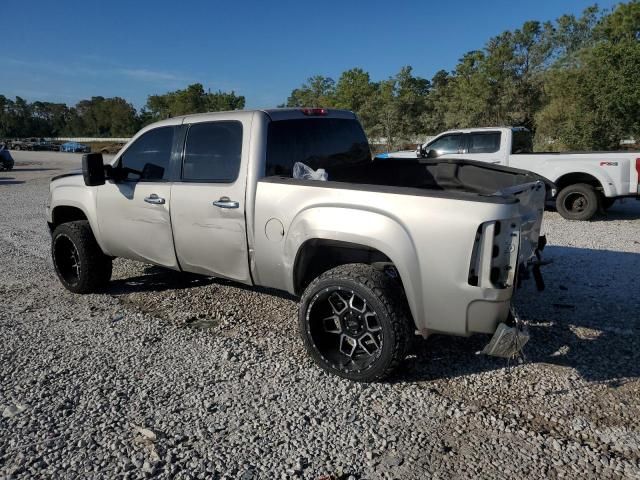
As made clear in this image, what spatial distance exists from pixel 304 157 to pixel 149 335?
2003 mm

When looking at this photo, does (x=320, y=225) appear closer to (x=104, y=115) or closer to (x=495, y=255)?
(x=495, y=255)

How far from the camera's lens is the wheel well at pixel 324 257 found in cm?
346

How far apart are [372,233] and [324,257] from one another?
29.8 inches

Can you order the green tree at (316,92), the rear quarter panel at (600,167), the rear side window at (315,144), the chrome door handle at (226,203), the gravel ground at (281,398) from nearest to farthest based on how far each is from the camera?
the gravel ground at (281,398), the chrome door handle at (226,203), the rear side window at (315,144), the rear quarter panel at (600,167), the green tree at (316,92)

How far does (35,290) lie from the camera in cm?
553

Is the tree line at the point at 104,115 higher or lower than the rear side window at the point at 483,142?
higher

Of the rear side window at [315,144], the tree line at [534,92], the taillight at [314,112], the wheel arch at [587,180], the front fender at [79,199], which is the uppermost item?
the tree line at [534,92]

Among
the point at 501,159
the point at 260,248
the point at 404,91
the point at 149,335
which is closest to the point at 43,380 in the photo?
the point at 149,335

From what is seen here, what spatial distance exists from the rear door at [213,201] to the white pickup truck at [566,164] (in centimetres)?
544

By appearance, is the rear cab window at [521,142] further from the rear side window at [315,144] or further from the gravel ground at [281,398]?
the rear side window at [315,144]

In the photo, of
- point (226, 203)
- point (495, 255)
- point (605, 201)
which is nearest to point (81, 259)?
point (226, 203)

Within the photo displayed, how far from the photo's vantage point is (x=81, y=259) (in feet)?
16.7

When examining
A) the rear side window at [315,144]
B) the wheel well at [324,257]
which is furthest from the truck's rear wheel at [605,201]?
the wheel well at [324,257]

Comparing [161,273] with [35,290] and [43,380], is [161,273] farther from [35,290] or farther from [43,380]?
[43,380]
